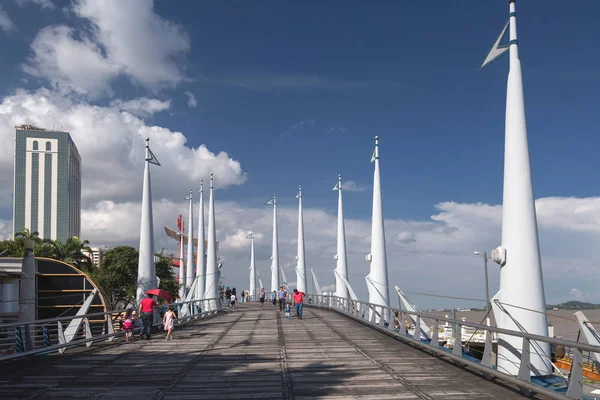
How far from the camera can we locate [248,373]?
12750 millimetres

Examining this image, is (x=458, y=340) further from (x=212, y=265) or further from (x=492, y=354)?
(x=212, y=265)

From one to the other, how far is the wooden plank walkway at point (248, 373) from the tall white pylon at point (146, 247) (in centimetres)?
458

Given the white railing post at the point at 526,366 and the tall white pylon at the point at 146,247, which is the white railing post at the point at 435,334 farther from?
the tall white pylon at the point at 146,247

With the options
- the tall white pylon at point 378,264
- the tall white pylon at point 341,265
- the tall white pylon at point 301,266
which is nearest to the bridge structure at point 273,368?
the tall white pylon at point 378,264

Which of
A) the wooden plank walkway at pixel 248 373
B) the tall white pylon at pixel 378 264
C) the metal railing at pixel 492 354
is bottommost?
the wooden plank walkway at pixel 248 373

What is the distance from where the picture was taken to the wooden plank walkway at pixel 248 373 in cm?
1042

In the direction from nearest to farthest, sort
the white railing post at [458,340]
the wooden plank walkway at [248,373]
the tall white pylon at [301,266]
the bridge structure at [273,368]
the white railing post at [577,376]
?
the white railing post at [577,376]
the bridge structure at [273,368]
the wooden plank walkway at [248,373]
the white railing post at [458,340]
the tall white pylon at [301,266]

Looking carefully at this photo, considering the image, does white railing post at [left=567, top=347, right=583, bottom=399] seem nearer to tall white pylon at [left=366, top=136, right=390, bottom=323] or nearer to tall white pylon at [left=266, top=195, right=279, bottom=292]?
tall white pylon at [left=366, top=136, right=390, bottom=323]

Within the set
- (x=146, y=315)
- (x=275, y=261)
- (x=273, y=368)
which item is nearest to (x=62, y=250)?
(x=275, y=261)

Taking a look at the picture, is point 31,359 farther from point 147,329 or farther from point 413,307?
point 413,307

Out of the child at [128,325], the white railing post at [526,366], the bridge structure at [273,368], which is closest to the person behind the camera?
the white railing post at [526,366]

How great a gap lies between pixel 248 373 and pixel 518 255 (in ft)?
19.5

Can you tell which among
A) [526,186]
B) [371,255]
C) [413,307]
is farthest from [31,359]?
[371,255]

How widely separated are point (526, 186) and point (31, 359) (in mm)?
12417
